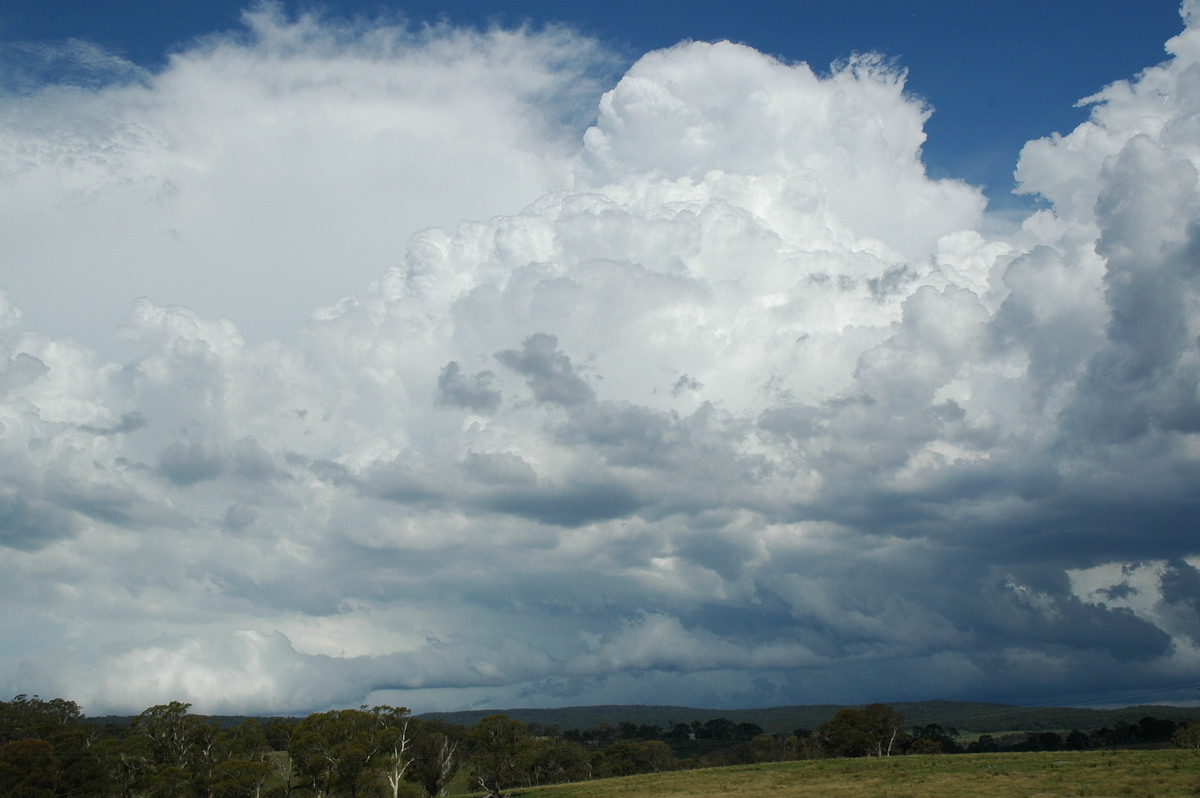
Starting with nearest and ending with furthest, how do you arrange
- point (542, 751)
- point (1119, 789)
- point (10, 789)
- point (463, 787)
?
point (1119, 789), point (10, 789), point (542, 751), point (463, 787)

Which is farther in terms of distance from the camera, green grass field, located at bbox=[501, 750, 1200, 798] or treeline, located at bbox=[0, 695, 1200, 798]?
treeline, located at bbox=[0, 695, 1200, 798]

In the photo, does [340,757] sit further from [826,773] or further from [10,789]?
[826,773]

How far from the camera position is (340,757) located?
110875 millimetres

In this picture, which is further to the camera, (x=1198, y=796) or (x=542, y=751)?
(x=542, y=751)

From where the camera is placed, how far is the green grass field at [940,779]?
221ft

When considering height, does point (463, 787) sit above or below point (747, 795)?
below

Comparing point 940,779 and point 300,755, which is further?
point 300,755

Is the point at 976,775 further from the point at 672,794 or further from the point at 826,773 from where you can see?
the point at 672,794

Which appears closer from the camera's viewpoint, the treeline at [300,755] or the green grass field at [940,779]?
the green grass field at [940,779]

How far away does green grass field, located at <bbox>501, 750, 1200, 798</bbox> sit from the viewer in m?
67.5

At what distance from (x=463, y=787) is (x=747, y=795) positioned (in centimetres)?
10000

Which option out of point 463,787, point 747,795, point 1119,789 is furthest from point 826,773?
point 463,787

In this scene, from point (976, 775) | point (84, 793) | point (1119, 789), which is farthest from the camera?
point (84, 793)

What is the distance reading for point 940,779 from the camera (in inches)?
3147
